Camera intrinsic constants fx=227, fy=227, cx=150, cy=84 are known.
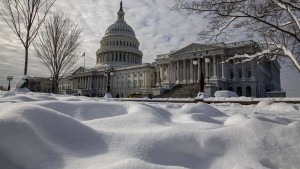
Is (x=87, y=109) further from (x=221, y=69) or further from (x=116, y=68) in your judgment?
(x=116, y=68)

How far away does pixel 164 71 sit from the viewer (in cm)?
6894

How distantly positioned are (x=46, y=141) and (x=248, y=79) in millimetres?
56646

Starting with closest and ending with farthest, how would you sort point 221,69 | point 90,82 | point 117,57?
1. point 221,69
2. point 117,57
3. point 90,82

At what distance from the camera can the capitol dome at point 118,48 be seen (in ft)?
302

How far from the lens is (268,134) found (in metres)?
2.88

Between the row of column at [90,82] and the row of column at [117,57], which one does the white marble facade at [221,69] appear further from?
the row of column at [90,82]

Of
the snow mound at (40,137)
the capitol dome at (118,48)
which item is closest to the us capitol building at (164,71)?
the capitol dome at (118,48)

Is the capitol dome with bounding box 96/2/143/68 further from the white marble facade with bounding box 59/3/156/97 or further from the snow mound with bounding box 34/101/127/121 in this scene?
the snow mound with bounding box 34/101/127/121

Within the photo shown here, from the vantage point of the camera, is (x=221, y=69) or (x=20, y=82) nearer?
(x=20, y=82)

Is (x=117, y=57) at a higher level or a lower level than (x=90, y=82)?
higher

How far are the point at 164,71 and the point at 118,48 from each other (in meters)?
29.8

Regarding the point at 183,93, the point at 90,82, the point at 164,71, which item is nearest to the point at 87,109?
the point at 183,93

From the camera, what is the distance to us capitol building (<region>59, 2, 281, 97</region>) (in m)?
53.6

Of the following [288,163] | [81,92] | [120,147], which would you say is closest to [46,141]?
[120,147]
